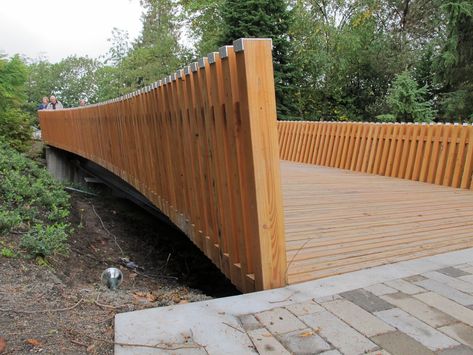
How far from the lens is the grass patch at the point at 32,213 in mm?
4004

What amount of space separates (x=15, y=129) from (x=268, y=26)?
28.3ft

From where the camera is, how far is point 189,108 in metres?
3.57

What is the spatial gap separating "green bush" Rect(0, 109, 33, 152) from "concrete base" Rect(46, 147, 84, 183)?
172 centimetres

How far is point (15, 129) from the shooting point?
40.3 ft

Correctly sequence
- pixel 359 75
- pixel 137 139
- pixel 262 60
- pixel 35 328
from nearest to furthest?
1. pixel 35 328
2. pixel 262 60
3. pixel 137 139
4. pixel 359 75

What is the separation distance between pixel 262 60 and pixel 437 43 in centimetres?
1685

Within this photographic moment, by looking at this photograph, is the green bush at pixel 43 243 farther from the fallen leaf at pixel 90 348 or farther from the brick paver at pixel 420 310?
the brick paver at pixel 420 310

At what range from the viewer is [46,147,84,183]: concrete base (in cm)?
1488

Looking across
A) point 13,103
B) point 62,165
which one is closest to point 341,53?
point 62,165

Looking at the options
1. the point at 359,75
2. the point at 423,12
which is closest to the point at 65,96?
the point at 359,75

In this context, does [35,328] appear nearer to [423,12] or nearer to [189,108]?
[189,108]

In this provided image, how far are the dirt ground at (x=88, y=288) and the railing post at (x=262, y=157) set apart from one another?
2.30 ft

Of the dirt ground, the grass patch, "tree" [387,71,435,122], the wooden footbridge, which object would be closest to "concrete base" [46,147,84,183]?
the grass patch

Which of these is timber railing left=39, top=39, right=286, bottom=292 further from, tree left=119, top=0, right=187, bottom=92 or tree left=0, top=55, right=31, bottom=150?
tree left=119, top=0, right=187, bottom=92
